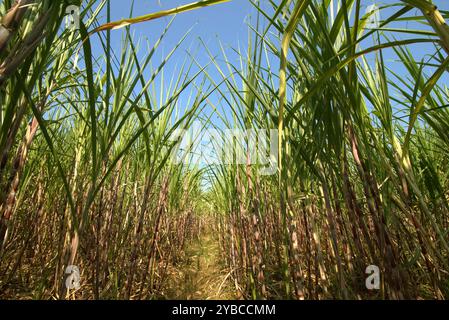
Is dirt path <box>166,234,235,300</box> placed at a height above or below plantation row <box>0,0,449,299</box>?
below

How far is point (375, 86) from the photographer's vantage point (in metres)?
0.74

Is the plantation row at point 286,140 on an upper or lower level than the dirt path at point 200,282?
upper

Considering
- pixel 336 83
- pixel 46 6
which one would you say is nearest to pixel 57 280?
pixel 46 6

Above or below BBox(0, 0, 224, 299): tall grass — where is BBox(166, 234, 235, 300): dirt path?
below

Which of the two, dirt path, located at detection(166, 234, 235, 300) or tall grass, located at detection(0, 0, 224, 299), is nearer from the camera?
tall grass, located at detection(0, 0, 224, 299)

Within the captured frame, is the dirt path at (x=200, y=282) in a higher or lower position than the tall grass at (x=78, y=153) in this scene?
lower

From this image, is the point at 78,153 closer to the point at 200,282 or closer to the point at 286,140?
the point at 286,140

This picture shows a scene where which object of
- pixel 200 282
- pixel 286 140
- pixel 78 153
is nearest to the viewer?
pixel 286 140

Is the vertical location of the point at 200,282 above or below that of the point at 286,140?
below

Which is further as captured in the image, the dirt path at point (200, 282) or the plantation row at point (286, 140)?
the dirt path at point (200, 282)

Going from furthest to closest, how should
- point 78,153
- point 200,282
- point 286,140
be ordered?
point 200,282, point 78,153, point 286,140

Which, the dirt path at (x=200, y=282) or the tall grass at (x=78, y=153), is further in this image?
the dirt path at (x=200, y=282)

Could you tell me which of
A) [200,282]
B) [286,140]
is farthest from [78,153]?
[200,282]
